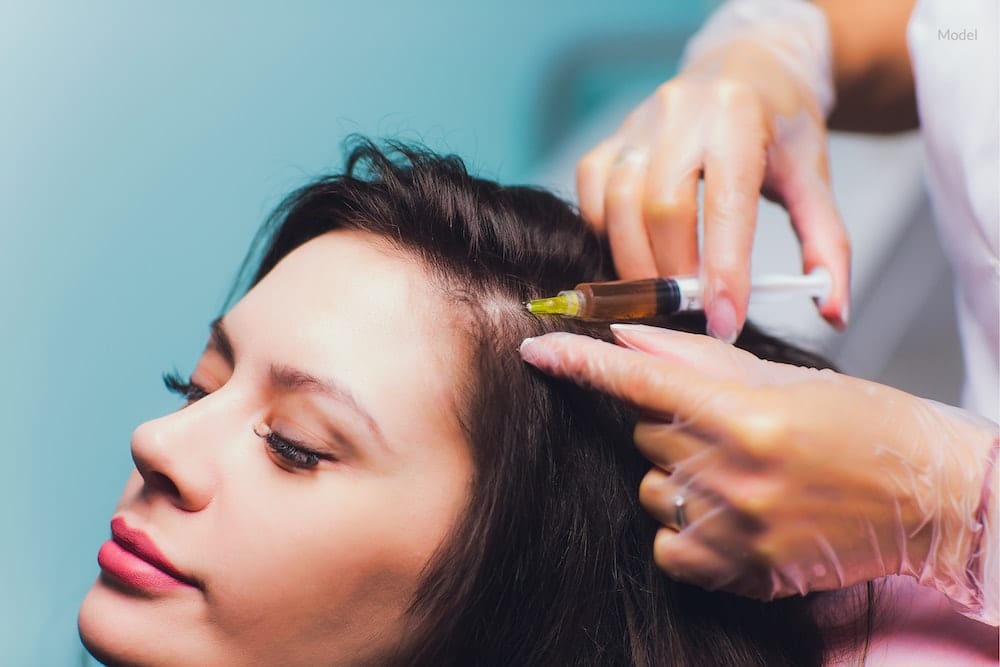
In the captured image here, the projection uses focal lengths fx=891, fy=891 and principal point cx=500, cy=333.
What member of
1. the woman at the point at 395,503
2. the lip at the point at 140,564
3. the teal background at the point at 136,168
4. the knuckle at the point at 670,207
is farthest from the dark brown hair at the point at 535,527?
the teal background at the point at 136,168

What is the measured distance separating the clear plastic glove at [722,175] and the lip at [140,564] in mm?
600

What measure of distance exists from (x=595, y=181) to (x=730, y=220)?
23 centimetres

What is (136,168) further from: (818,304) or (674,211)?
(818,304)

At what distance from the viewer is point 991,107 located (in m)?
1.02

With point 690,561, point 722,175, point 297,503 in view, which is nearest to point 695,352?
point 690,561

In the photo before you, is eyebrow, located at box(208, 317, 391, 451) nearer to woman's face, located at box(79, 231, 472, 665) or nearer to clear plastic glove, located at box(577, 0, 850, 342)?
woman's face, located at box(79, 231, 472, 665)

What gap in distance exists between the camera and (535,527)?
89cm

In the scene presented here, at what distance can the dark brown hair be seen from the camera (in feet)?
2.86

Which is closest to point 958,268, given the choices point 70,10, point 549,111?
point 549,111

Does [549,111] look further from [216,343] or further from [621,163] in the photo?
[216,343]

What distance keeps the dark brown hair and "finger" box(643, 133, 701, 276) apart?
0.29 feet

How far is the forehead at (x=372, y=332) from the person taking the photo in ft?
2.81
